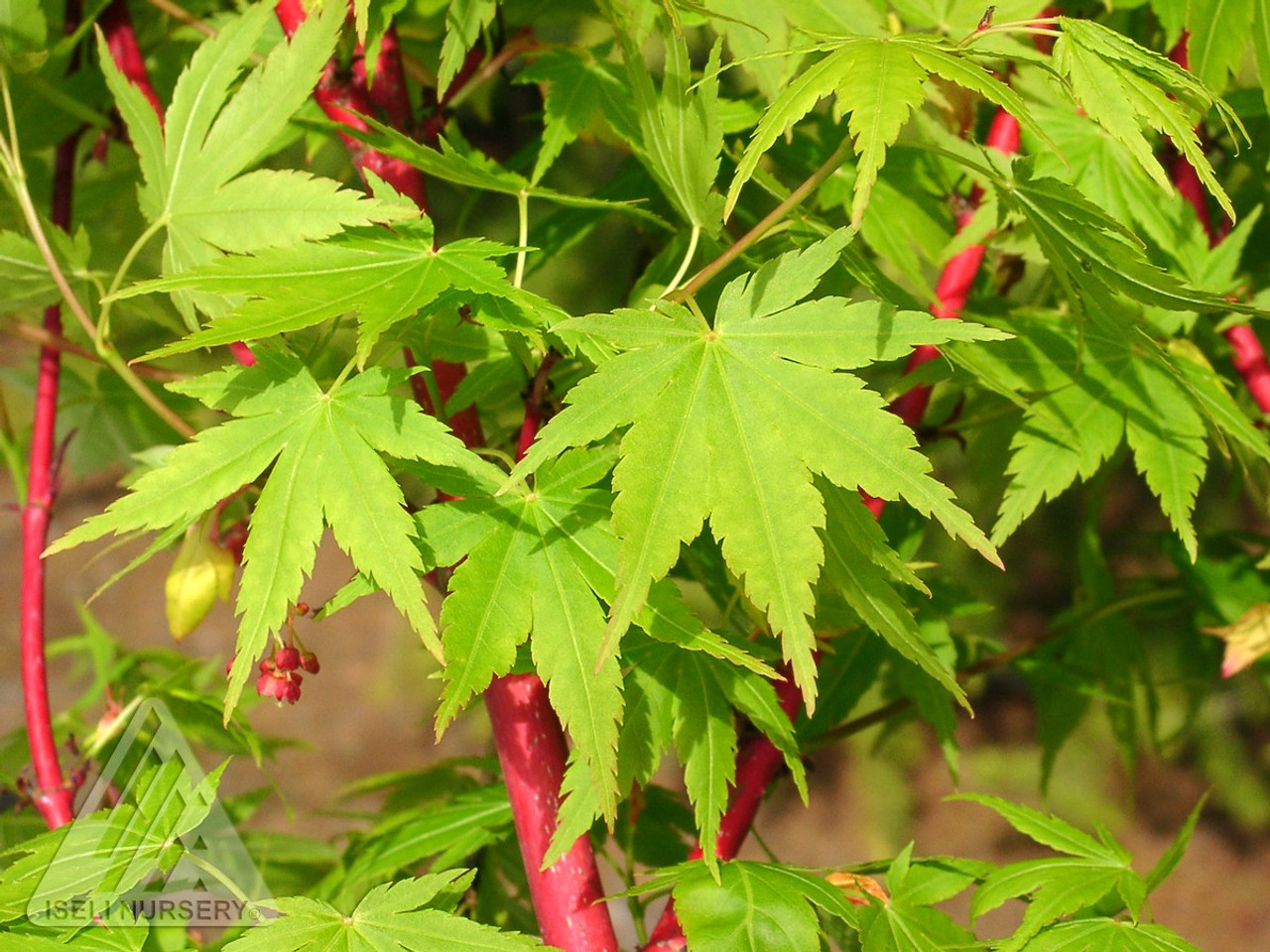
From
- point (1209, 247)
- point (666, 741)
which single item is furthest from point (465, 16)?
point (1209, 247)

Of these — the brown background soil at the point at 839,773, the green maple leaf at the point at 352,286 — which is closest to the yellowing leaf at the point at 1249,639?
the green maple leaf at the point at 352,286

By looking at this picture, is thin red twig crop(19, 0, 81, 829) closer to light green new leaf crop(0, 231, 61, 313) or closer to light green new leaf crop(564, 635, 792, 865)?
light green new leaf crop(0, 231, 61, 313)

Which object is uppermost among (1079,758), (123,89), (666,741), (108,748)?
Answer: (123,89)

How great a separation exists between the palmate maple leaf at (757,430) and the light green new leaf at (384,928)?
7.8 inches

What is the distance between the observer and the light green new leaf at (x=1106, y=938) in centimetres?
61

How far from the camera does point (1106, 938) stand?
0.62 metres

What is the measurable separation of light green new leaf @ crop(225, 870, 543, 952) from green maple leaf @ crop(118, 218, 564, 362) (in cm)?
29

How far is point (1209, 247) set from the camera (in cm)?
85

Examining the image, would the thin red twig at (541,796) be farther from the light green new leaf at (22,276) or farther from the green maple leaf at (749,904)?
the light green new leaf at (22,276)

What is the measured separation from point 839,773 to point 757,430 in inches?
129

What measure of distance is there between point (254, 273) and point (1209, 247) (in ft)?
2.29

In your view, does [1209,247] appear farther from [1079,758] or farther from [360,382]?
[1079,758]

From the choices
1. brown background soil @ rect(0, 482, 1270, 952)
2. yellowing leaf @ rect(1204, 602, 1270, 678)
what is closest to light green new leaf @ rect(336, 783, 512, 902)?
yellowing leaf @ rect(1204, 602, 1270, 678)

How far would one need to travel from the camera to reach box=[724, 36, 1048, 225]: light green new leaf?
1.52 ft
